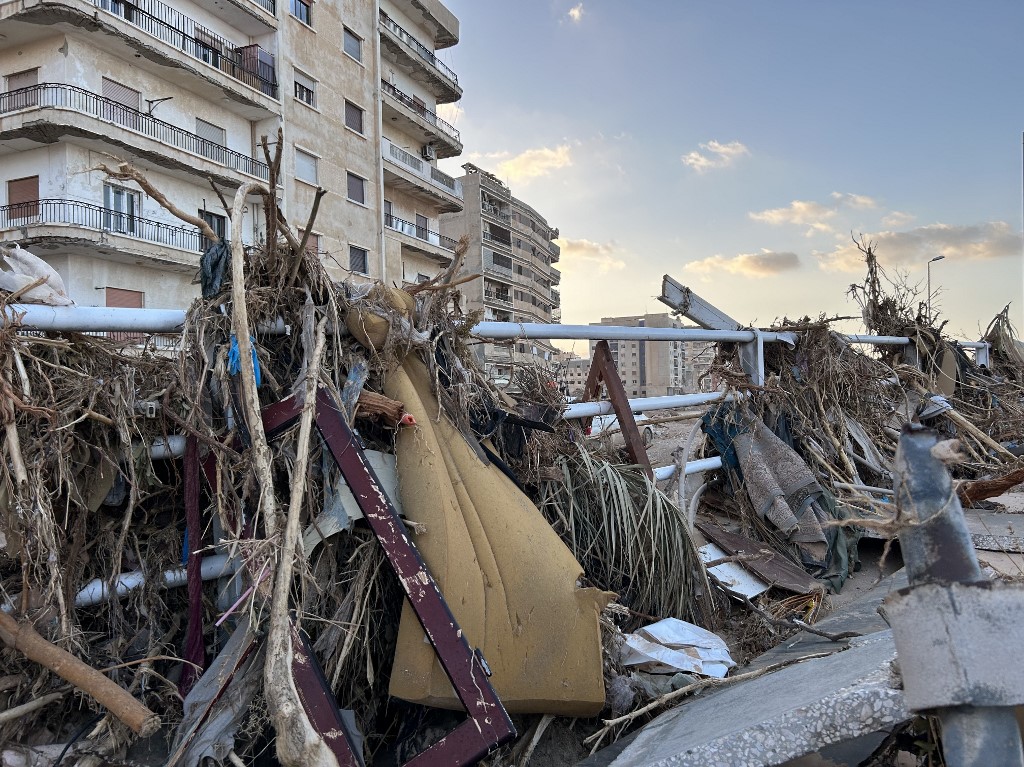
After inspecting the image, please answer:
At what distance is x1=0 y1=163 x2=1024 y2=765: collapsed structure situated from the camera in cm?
160

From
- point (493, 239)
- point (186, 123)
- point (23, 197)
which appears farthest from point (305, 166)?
point (493, 239)

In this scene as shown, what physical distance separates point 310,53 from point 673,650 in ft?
86.9

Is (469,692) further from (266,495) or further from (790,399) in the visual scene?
(790,399)

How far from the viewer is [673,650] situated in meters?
2.14

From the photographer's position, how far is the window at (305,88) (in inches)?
938

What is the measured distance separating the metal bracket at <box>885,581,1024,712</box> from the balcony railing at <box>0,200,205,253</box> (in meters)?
17.4

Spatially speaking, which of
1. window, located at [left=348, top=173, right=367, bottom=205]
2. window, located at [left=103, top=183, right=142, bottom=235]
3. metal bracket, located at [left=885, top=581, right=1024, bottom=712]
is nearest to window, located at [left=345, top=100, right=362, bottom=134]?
window, located at [left=348, top=173, right=367, bottom=205]

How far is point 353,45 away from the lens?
2642 cm

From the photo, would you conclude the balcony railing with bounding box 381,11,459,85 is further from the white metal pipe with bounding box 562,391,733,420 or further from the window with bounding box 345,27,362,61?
the white metal pipe with bounding box 562,391,733,420

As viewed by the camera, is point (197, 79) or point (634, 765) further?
point (197, 79)

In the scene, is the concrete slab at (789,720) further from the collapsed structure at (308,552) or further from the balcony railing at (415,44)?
the balcony railing at (415,44)

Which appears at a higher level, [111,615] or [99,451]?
[99,451]

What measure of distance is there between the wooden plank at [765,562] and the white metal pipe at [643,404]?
623 millimetres

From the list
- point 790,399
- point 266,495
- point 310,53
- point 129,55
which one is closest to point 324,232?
point 310,53
